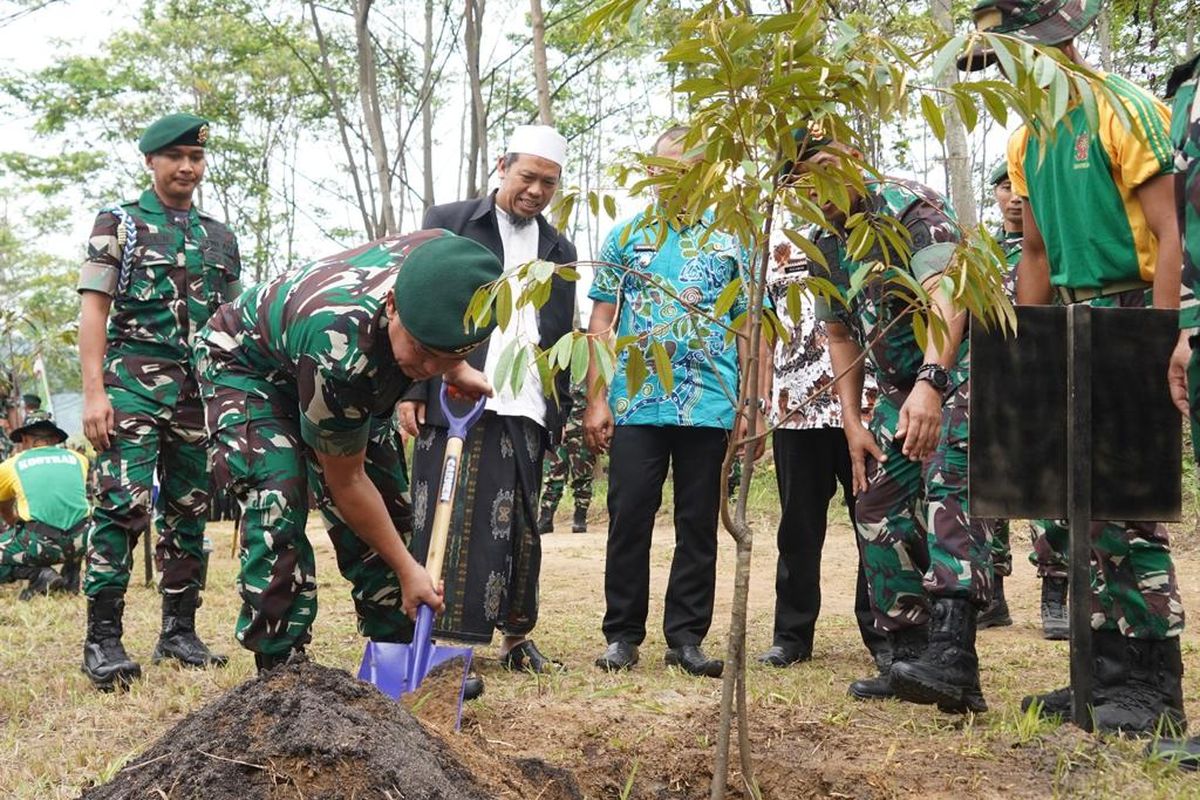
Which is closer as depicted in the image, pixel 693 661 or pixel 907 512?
pixel 907 512

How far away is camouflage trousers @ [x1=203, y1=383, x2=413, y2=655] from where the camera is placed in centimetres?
331

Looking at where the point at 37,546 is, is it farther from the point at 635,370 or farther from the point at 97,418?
the point at 635,370

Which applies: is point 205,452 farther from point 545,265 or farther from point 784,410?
point 545,265

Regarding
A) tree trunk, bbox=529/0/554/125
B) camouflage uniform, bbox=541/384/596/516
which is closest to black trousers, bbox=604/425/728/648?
camouflage uniform, bbox=541/384/596/516

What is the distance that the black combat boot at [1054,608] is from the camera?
515 centimetres

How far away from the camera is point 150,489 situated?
4.50 meters

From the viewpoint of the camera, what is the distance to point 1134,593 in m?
3.23

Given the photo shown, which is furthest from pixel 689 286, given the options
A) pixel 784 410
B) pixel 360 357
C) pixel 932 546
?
pixel 360 357

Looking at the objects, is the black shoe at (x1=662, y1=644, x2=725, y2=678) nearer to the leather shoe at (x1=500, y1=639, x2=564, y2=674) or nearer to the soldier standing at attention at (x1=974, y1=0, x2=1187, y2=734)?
the leather shoe at (x1=500, y1=639, x2=564, y2=674)

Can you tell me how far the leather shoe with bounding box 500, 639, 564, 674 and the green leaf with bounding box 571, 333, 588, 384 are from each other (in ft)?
8.60

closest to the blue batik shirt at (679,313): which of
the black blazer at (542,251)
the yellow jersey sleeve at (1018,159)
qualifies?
the black blazer at (542,251)

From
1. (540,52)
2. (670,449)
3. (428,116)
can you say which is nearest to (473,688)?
(670,449)

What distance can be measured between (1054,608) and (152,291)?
405cm

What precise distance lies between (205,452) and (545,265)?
308 cm
